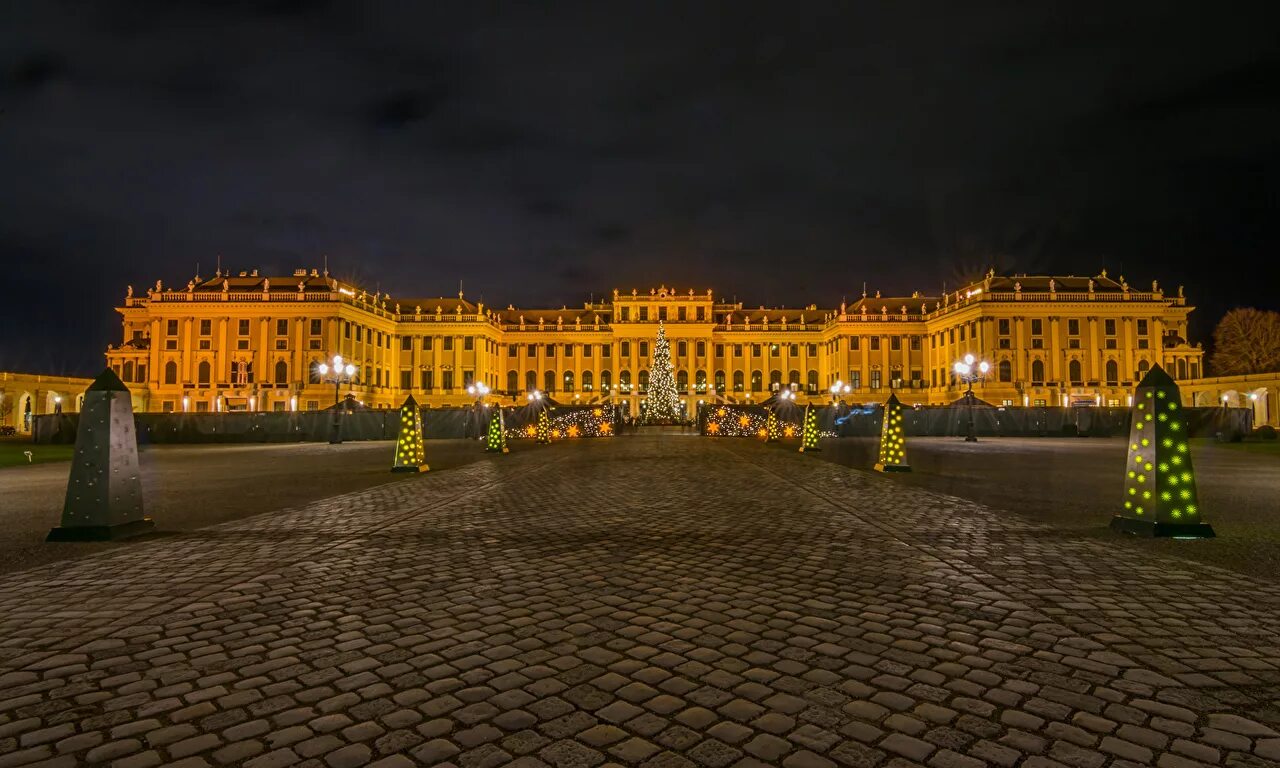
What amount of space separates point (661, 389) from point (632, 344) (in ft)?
101

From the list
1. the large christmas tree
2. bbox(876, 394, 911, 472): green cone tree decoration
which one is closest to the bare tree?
the large christmas tree

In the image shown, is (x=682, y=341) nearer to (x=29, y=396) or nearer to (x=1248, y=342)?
(x=1248, y=342)

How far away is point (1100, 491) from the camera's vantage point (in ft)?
40.4

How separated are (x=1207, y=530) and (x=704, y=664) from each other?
6744mm

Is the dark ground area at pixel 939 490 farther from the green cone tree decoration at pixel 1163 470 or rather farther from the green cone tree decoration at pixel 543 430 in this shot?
the green cone tree decoration at pixel 543 430

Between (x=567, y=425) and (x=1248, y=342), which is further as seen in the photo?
(x=1248, y=342)

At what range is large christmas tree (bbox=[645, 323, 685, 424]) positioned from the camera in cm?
5634

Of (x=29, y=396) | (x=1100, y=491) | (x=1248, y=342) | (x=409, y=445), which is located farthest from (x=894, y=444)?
(x=1248, y=342)

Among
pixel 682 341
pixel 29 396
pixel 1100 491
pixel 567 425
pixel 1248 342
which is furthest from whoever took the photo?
pixel 682 341

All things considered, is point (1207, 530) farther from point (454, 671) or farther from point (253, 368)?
point (253, 368)

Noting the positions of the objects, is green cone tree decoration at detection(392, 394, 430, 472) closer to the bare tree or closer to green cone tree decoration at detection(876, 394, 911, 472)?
green cone tree decoration at detection(876, 394, 911, 472)

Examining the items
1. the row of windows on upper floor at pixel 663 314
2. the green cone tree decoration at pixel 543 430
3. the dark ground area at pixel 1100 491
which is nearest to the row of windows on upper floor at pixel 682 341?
the row of windows on upper floor at pixel 663 314

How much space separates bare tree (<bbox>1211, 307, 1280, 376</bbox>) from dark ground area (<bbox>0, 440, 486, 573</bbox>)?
73006 mm

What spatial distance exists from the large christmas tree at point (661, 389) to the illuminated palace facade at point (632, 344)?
22.1 metres
